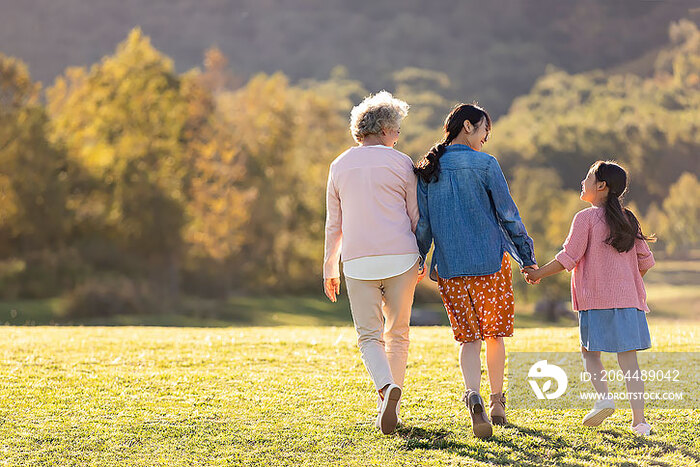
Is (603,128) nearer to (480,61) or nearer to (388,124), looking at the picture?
(480,61)

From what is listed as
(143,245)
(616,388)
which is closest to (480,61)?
(143,245)

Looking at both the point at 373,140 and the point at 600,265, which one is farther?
the point at 373,140

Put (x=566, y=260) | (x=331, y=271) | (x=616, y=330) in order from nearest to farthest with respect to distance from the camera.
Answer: (x=616, y=330)
(x=566, y=260)
(x=331, y=271)

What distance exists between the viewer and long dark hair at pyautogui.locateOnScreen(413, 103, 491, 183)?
5125mm

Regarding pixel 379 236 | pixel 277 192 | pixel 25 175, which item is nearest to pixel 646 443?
pixel 379 236

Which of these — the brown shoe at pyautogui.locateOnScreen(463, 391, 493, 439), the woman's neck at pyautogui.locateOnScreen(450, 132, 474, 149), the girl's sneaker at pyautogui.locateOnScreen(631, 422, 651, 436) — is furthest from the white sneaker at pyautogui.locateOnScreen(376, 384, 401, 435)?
the woman's neck at pyautogui.locateOnScreen(450, 132, 474, 149)

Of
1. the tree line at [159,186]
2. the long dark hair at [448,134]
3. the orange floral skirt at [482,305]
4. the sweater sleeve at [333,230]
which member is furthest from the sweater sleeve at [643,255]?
the tree line at [159,186]

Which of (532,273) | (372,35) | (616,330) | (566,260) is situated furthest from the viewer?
(372,35)

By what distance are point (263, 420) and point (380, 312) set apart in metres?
1.15

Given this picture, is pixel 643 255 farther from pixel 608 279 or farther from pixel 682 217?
pixel 682 217

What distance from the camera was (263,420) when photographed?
5492 mm

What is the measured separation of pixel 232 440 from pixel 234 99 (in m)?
51.0

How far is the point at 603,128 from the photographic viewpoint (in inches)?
3462

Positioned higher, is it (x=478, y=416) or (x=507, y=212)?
(x=507, y=212)
